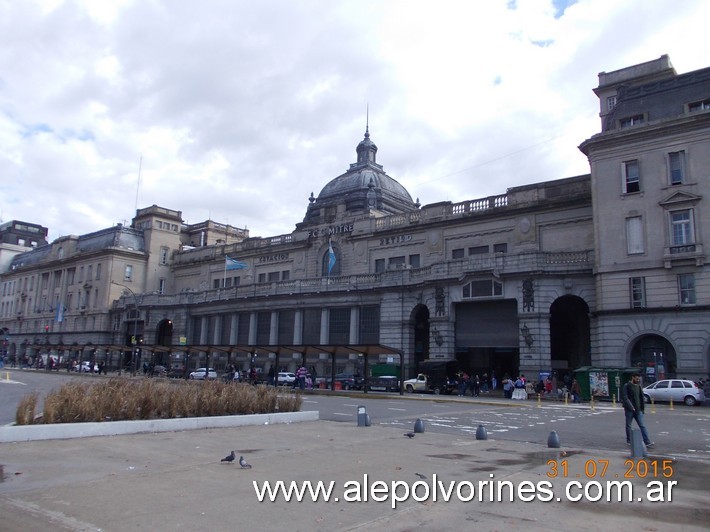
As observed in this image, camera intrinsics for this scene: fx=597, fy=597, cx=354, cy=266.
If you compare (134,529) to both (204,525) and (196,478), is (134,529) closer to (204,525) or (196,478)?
(204,525)

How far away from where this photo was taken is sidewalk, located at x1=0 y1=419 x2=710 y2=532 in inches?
304

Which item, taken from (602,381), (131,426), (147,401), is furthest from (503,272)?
(131,426)

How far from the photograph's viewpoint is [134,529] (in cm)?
718

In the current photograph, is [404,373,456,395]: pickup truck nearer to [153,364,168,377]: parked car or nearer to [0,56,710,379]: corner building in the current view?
[0,56,710,379]: corner building

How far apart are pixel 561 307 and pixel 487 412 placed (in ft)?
68.1

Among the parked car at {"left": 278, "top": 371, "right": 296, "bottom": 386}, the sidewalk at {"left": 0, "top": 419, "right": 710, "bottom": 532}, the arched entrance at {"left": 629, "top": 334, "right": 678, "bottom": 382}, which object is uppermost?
the arched entrance at {"left": 629, "top": 334, "right": 678, "bottom": 382}

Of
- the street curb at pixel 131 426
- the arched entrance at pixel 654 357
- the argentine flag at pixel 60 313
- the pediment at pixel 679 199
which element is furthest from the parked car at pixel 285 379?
the argentine flag at pixel 60 313

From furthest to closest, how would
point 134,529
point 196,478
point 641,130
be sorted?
point 641,130 → point 196,478 → point 134,529

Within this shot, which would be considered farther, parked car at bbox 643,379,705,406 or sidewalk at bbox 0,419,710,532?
parked car at bbox 643,379,705,406

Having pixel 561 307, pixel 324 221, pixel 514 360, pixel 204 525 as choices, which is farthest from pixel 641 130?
pixel 204 525

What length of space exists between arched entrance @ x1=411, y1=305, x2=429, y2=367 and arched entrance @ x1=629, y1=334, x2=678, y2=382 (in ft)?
55.2

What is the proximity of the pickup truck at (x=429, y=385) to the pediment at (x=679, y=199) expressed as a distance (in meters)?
18.6

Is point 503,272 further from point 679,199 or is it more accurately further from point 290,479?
point 290,479

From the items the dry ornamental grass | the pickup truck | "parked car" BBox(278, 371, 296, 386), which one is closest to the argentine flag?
"parked car" BBox(278, 371, 296, 386)
